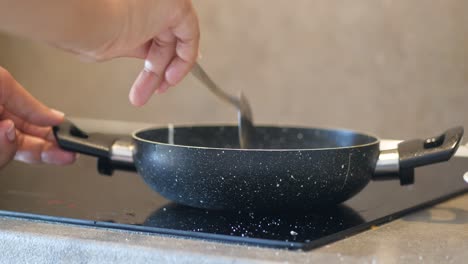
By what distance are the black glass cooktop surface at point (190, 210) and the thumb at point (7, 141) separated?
0.09 ft

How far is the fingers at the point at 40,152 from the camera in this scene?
0.89 metres

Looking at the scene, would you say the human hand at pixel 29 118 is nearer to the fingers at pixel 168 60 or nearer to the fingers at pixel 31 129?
the fingers at pixel 31 129

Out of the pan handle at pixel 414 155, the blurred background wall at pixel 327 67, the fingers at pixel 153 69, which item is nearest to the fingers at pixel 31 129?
the fingers at pixel 153 69

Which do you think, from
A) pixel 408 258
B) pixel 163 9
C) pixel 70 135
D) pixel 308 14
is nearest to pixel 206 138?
pixel 70 135

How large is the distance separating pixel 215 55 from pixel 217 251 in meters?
0.93

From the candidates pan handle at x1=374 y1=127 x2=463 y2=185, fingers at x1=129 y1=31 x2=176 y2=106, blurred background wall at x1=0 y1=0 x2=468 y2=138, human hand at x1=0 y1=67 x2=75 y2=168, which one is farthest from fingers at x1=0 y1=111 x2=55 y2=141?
blurred background wall at x1=0 y1=0 x2=468 y2=138

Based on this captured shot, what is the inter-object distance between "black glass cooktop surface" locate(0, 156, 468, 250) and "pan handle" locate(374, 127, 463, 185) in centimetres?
3

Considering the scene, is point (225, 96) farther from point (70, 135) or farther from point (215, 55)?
point (215, 55)

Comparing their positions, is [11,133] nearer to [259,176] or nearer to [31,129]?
[31,129]

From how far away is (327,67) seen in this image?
4.50 feet

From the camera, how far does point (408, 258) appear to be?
21.4 inches

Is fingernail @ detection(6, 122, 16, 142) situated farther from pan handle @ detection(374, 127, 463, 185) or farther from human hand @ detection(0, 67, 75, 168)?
pan handle @ detection(374, 127, 463, 185)

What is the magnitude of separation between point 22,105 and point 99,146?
0.48ft

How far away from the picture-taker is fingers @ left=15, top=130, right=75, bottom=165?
89 cm
